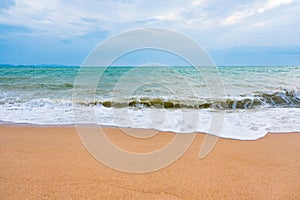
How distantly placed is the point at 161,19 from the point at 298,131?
17.2ft

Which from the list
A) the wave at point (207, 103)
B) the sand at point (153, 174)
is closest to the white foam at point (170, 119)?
the sand at point (153, 174)

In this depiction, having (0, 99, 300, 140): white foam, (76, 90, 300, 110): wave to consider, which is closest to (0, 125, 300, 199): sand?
(0, 99, 300, 140): white foam

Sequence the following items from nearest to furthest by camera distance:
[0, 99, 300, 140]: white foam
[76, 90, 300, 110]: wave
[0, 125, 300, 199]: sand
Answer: [0, 125, 300, 199]: sand
[0, 99, 300, 140]: white foam
[76, 90, 300, 110]: wave

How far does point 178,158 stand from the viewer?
3.15m

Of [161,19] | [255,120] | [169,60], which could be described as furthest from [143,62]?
[161,19]

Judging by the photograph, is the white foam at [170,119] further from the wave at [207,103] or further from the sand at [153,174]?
the wave at [207,103]

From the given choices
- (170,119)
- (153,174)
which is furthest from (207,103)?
(153,174)

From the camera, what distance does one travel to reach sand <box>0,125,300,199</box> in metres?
2.25

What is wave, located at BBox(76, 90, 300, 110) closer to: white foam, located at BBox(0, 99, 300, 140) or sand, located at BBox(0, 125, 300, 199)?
white foam, located at BBox(0, 99, 300, 140)

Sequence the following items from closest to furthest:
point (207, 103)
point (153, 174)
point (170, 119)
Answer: point (153, 174) → point (170, 119) → point (207, 103)

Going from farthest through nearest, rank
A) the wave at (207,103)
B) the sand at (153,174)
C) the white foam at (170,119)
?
the wave at (207,103) → the white foam at (170,119) → the sand at (153,174)

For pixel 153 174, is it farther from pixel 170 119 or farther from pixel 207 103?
pixel 207 103

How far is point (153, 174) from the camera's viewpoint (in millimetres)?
2654

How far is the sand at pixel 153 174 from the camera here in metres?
2.25
